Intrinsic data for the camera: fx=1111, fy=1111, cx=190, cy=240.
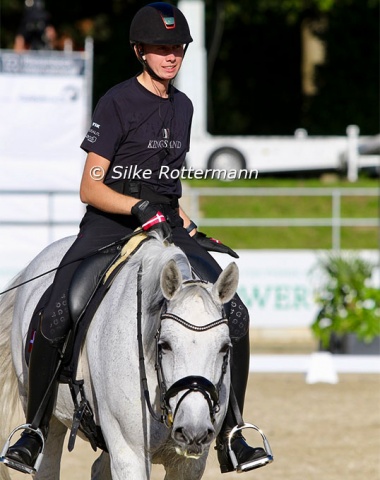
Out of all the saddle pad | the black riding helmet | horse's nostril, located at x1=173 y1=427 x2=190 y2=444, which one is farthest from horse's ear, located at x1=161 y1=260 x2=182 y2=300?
the black riding helmet

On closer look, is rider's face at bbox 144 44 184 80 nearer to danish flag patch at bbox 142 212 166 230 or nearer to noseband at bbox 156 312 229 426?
danish flag patch at bbox 142 212 166 230

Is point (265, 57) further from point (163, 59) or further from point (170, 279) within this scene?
point (170, 279)

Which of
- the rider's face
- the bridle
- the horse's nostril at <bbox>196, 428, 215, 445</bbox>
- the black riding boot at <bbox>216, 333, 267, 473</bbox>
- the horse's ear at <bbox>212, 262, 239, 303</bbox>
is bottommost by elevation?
the black riding boot at <bbox>216, 333, 267, 473</bbox>

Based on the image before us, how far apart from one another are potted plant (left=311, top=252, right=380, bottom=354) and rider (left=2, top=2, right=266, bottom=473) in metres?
7.81

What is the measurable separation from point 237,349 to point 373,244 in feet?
48.2

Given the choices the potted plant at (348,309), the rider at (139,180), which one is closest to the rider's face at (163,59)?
the rider at (139,180)

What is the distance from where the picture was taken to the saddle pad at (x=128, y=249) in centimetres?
515

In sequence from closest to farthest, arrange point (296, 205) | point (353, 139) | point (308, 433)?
point (308, 433)
point (296, 205)
point (353, 139)

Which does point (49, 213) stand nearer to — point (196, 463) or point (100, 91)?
point (196, 463)

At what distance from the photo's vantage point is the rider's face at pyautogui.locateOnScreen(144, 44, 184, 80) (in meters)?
5.23

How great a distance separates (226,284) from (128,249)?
87cm

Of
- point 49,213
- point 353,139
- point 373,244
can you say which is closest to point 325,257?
point 49,213

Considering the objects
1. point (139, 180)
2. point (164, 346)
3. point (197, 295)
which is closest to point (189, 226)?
point (139, 180)

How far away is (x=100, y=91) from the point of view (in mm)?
31922
